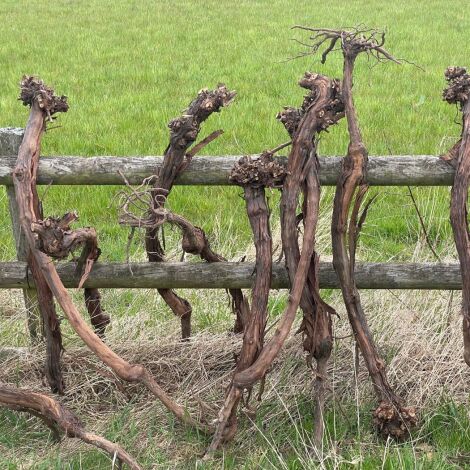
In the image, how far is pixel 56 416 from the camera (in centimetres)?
233

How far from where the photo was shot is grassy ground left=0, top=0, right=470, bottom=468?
253 cm

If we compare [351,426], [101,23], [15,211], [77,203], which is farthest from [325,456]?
[101,23]

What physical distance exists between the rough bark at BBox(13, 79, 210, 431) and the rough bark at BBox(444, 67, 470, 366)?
93cm

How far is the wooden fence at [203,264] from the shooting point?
2588 mm

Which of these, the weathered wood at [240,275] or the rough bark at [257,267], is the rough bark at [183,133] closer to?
the weathered wood at [240,275]

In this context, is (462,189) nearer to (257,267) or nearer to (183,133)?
(257,267)

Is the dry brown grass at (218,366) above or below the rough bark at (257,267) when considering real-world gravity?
below

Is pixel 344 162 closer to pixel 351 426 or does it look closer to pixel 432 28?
pixel 351 426

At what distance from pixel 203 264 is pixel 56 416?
728 mm

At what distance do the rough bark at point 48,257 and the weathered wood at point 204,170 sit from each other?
0.35 ft

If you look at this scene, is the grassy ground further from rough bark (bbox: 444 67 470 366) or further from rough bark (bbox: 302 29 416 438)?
rough bark (bbox: 444 67 470 366)

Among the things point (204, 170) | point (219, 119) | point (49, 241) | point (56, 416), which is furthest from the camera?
point (219, 119)

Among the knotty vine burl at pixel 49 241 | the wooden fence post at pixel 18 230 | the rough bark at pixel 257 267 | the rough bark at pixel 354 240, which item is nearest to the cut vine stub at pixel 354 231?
the rough bark at pixel 354 240

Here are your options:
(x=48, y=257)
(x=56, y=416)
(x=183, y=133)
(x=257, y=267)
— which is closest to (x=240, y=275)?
(x=257, y=267)
